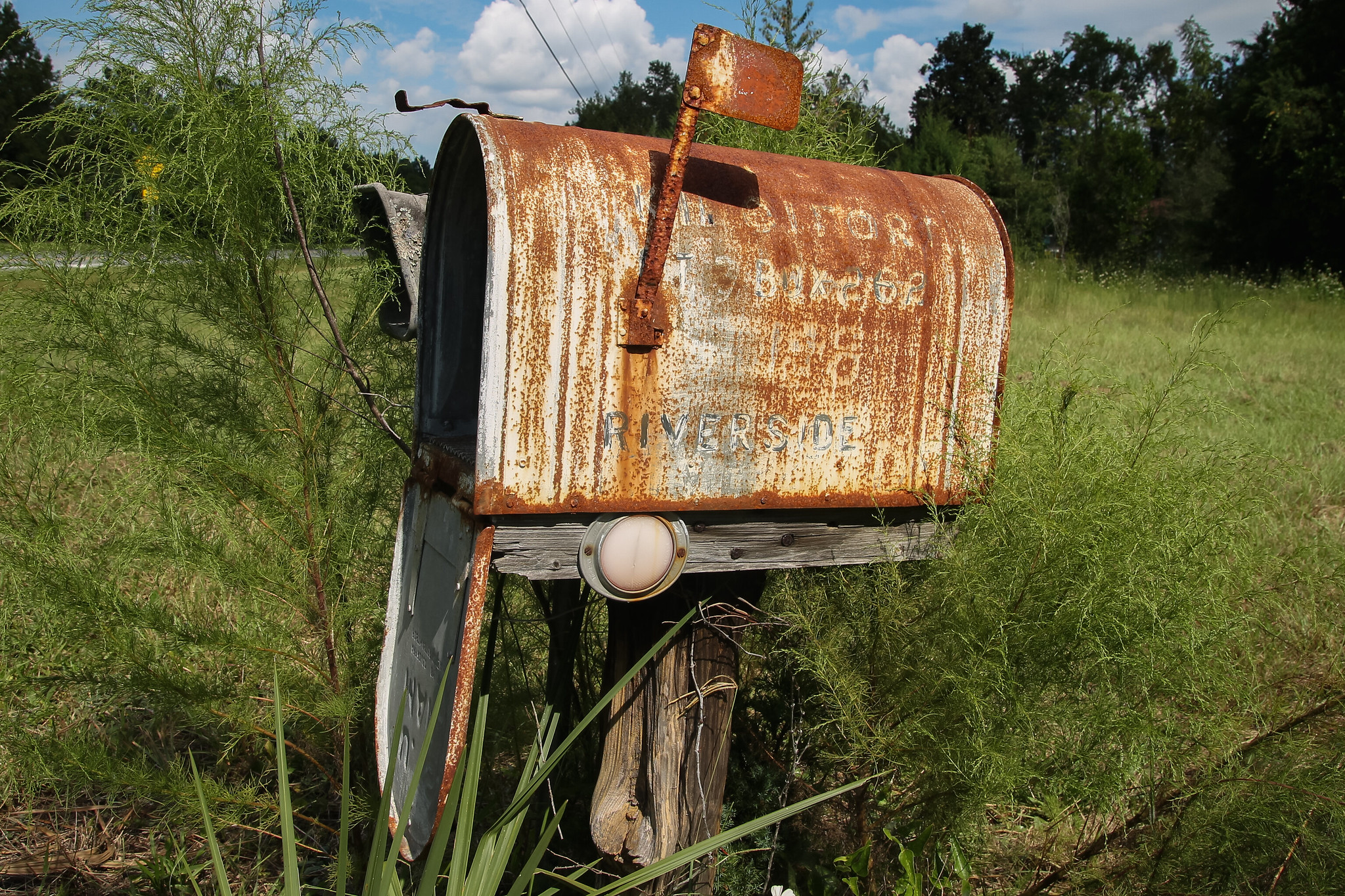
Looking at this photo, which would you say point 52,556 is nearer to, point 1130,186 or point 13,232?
point 13,232

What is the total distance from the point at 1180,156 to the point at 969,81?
14.2 m

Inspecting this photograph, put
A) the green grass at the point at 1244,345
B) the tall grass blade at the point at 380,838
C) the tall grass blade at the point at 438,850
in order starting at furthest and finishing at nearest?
the green grass at the point at 1244,345, the tall grass blade at the point at 438,850, the tall grass blade at the point at 380,838

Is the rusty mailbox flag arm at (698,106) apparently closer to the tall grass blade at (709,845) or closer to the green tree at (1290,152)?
the tall grass blade at (709,845)

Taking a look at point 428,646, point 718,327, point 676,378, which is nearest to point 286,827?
point 428,646

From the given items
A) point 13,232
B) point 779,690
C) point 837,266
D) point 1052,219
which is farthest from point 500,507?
point 1052,219

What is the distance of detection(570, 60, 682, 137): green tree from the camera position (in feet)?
85.6

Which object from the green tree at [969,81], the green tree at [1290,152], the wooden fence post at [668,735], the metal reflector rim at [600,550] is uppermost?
the green tree at [969,81]

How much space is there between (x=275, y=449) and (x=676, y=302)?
3.87 ft

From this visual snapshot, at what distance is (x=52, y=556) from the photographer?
194cm

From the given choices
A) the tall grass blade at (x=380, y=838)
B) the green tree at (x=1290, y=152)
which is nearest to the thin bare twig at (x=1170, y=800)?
the tall grass blade at (x=380, y=838)

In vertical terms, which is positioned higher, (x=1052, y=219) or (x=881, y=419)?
(x=1052, y=219)

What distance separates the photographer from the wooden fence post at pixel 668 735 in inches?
82.0

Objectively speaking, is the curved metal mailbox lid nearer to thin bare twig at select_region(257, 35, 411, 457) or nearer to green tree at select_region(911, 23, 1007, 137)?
thin bare twig at select_region(257, 35, 411, 457)

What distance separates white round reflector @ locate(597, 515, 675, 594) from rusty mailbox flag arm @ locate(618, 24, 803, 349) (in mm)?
349
